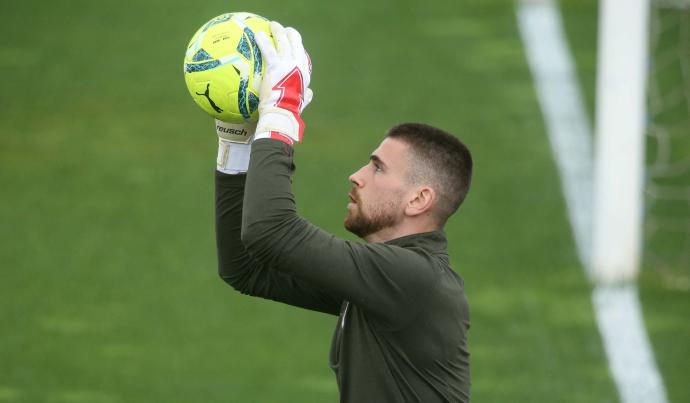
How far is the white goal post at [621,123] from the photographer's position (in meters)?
9.14

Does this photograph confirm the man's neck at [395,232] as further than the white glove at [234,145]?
No

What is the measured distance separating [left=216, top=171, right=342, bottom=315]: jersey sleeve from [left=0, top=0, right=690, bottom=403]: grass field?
365cm

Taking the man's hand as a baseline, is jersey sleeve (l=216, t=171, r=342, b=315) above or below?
below

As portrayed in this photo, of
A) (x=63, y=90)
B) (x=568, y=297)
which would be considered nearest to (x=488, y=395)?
(x=568, y=297)

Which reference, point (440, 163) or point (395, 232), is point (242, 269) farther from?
point (440, 163)

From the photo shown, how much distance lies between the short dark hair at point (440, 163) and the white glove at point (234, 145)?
1.68 feet

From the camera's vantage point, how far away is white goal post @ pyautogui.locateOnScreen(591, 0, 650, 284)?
914 cm

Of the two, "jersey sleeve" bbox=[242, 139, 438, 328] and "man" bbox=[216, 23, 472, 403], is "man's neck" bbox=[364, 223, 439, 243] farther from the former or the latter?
"jersey sleeve" bbox=[242, 139, 438, 328]

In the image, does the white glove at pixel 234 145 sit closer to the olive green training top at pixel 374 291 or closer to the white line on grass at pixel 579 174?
the olive green training top at pixel 374 291

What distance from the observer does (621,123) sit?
916 cm

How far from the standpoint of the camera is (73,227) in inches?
417

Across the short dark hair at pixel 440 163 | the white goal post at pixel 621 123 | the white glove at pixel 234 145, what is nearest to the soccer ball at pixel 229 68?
the white glove at pixel 234 145

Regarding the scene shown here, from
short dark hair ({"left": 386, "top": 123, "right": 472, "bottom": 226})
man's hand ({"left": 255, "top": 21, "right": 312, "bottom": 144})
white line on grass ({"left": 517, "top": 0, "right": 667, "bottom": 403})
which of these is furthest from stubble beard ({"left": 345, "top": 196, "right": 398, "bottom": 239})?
white line on grass ({"left": 517, "top": 0, "right": 667, "bottom": 403})

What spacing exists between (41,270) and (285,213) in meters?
6.34
